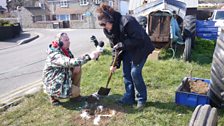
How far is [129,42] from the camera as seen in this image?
13.8ft

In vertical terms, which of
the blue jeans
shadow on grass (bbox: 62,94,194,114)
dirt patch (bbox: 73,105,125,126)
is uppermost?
the blue jeans

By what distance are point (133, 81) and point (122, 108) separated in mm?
544

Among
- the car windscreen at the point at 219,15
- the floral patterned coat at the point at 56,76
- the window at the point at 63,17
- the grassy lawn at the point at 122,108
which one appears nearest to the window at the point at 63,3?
the window at the point at 63,17

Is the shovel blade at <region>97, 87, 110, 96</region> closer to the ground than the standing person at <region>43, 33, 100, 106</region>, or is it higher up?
closer to the ground

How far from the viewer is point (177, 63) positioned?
7.51 metres

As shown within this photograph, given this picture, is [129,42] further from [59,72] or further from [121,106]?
[59,72]

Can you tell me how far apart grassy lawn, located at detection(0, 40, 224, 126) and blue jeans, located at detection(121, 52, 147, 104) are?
0.18 meters

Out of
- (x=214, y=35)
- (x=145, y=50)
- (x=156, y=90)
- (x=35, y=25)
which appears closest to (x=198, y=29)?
(x=214, y=35)

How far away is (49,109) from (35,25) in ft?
118

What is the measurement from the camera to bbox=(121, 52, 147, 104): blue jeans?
4457mm

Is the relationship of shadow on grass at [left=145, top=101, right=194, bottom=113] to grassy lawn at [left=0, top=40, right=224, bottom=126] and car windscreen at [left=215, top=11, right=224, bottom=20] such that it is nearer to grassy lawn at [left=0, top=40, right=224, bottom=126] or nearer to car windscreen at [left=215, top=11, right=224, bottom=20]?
grassy lawn at [left=0, top=40, right=224, bottom=126]

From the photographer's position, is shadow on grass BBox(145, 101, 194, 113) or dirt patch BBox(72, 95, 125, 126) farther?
shadow on grass BBox(145, 101, 194, 113)

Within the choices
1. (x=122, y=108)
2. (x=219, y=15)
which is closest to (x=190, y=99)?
(x=122, y=108)

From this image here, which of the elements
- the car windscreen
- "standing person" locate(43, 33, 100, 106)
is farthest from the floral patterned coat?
the car windscreen
